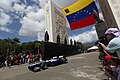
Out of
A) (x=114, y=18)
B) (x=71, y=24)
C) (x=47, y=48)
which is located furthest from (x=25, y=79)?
(x=47, y=48)

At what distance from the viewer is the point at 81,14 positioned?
670 centimetres

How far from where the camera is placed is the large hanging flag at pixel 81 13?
630 centimetres

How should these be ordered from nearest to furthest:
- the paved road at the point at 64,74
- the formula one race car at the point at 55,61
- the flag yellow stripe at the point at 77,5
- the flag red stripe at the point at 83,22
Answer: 1. the flag yellow stripe at the point at 77,5
2. the flag red stripe at the point at 83,22
3. the paved road at the point at 64,74
4. the formula one race car at the point at 55,61

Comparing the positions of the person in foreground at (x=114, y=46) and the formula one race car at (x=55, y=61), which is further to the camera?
the formula one race car at (x=55, y=61)

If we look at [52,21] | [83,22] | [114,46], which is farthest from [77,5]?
[52,21]

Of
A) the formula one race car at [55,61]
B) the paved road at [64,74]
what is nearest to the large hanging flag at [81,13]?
the paved road at [64,74]

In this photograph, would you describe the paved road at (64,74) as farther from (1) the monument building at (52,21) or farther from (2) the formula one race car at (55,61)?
(1) the monument building at (52,21)

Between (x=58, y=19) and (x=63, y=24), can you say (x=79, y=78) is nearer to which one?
(x=58, y=19)

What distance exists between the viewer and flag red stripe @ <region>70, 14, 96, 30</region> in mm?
6450

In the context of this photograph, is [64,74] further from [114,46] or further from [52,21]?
[52,21]

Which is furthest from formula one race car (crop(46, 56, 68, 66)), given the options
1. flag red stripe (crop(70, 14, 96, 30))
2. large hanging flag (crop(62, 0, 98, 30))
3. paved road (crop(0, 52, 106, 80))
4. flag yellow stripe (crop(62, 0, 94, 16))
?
flag yellow stripe (crop(62, 0, 94, 16))

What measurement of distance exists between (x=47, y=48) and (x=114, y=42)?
18.0m

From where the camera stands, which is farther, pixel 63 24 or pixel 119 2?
pixel 63 24

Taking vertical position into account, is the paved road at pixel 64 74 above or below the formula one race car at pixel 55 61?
below
